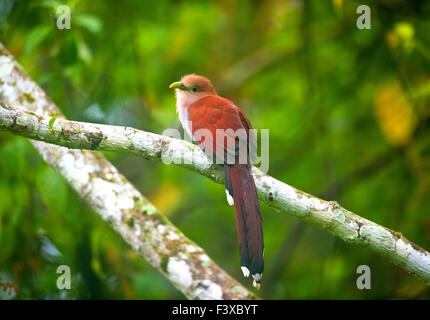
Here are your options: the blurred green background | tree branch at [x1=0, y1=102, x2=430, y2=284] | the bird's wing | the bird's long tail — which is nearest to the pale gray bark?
tree branch at [x1=0, y1=102, x2=430, y2=284]

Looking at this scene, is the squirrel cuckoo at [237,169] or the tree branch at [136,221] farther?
the tree branch at [136,221]

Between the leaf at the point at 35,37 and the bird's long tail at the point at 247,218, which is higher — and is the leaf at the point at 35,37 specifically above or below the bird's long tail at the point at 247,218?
above

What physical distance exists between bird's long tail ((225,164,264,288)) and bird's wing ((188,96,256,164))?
150 mm

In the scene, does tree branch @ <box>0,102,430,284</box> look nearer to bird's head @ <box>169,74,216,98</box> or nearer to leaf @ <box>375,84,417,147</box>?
bird's head @ <box>169,74,216,98</box>

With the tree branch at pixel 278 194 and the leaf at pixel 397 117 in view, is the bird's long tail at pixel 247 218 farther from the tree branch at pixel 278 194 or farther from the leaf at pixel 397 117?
the leaf at pixel 397 117

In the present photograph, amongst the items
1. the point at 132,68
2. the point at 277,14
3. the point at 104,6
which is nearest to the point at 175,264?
the point at 132,68

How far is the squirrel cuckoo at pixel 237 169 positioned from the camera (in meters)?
2.54

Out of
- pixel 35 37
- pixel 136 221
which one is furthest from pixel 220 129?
pixel 35 37

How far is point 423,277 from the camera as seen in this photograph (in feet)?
7.74

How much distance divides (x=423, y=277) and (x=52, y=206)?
7.12 feet

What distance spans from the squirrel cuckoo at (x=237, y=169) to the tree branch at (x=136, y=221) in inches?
13.7

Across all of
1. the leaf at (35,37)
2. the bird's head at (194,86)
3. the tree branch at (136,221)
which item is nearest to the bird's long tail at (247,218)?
the tree branch at (136,221)

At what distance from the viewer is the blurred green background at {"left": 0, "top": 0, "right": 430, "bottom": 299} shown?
3439mm

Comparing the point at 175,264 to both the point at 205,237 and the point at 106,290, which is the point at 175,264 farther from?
the point at 205,237
